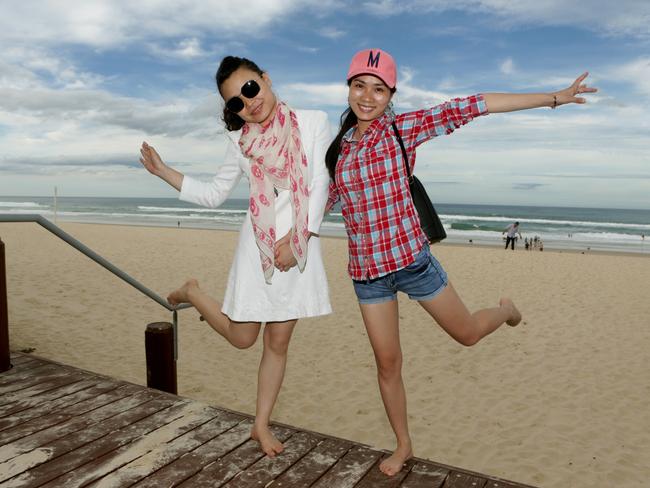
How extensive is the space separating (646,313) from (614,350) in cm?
339

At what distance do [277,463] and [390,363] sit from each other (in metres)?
0.81

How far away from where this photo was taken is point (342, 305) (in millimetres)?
10383

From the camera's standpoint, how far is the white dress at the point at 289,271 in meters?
2.54

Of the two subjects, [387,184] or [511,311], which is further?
[511,311]

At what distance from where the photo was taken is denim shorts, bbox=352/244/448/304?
2438 millimetres

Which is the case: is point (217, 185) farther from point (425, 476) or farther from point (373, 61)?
point (425, 476)

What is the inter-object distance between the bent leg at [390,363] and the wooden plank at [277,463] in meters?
0.46

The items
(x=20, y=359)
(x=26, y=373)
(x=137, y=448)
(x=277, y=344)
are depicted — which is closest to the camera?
(x=277, y=344)

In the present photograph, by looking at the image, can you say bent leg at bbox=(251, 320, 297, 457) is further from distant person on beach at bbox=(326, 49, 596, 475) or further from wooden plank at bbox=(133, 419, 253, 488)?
distant person on beach at bbox=(326, 49, 596, 475)

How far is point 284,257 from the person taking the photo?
2465mm

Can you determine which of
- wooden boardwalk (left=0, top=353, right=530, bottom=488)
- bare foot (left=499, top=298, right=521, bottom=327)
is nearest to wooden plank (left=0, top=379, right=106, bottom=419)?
wooden boardwalk (left=0, top=353, right=530, bottom=488)

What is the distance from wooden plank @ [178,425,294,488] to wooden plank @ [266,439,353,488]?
0.22 metres

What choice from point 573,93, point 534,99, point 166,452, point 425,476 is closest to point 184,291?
point 166,452

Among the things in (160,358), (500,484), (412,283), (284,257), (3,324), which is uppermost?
(284,257)
